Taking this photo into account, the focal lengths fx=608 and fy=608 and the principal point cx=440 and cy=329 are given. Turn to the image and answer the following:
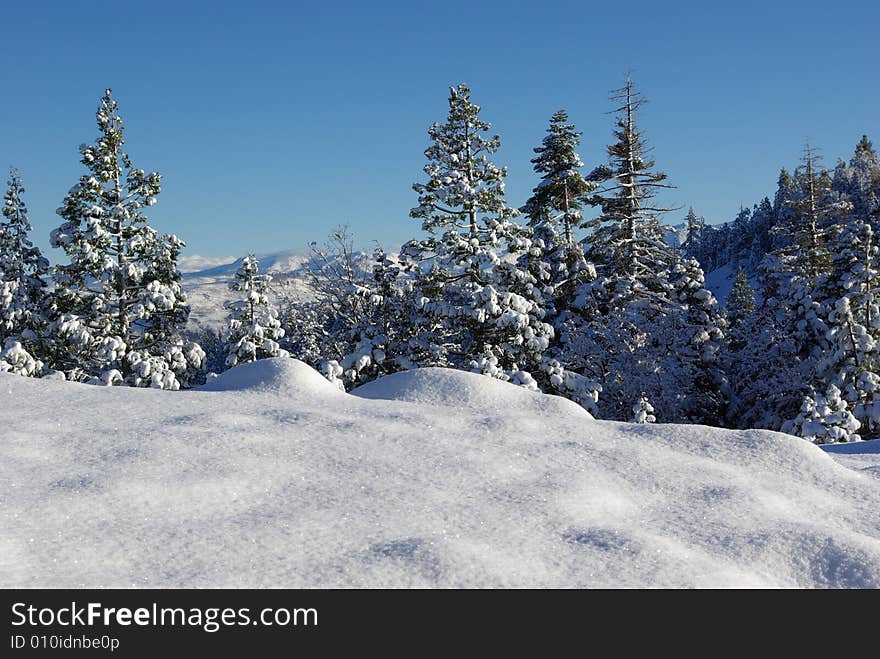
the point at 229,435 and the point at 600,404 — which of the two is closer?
the point at 229,435

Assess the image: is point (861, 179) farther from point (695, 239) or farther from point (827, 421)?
point (827, 421)

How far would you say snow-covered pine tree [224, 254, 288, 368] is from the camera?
2484 cm

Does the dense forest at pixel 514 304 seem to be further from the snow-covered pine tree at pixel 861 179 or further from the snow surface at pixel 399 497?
the snow-covered pine tree at pixel 861 179

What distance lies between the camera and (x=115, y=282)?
20000mm

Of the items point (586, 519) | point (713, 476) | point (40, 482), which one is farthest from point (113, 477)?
point (713, 476)

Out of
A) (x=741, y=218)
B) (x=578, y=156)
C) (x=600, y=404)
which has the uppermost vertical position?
(x=741, y=218)

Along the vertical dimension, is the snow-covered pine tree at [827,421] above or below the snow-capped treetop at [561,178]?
below

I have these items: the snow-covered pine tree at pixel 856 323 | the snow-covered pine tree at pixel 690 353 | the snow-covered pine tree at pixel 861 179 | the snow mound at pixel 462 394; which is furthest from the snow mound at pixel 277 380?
the snow-covered pine tree at pixel 861 179

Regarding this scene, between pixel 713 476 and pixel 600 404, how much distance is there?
2111 cm

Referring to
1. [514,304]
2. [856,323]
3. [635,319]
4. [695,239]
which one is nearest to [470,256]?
[514,304]

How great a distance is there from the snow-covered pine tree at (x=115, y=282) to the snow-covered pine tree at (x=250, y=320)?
12.4 feet

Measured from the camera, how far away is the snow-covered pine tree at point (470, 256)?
20.2 meters

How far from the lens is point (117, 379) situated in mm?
18469
